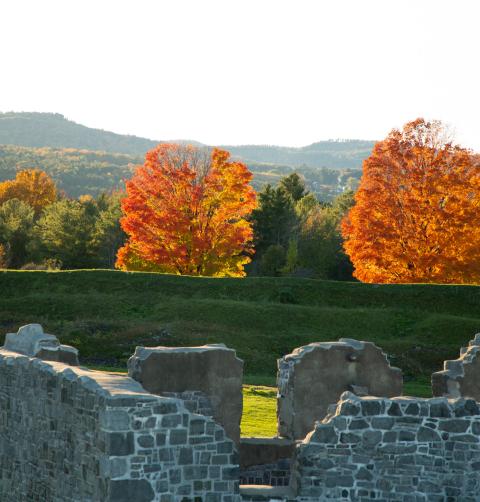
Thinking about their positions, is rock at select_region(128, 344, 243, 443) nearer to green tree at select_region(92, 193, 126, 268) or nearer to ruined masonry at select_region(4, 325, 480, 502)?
ruined masonry at select_region(4, 325, 480, 502)

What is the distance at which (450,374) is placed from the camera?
21.2 m

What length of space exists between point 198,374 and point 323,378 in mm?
3242

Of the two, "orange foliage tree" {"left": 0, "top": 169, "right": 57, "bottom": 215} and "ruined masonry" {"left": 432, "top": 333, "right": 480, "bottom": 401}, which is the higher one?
"ruined masonry" {"left": 432, "top": 333, "right": 480, "bottom": 401}

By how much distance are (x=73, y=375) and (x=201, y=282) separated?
3205 cm

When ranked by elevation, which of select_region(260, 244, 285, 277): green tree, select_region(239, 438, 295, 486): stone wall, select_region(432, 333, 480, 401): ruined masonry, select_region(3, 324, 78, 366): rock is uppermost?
select_region(3, 324, 78, 366): rock

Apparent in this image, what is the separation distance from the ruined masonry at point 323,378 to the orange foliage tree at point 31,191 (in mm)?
66518

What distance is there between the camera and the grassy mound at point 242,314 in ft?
127

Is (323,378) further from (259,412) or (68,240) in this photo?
(68,240)

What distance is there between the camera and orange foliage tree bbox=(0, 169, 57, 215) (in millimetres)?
86250

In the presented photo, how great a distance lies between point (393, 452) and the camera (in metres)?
14.1

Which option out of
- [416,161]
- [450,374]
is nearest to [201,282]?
[416,161]

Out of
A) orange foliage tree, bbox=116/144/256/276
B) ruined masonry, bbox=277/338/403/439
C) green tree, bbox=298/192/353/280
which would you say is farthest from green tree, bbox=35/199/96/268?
ruined masonry, bbox=277/338/403/439

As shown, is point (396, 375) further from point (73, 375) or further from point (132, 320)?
point (132, 320)

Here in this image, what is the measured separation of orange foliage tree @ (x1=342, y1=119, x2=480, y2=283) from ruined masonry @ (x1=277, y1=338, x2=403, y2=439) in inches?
1141
